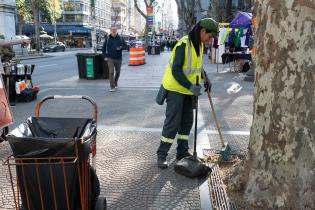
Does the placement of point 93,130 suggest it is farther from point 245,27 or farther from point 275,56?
point 245,27

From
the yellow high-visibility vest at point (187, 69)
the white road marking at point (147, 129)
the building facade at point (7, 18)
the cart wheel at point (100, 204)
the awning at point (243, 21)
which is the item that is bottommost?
the white road marking at point (147, 129)

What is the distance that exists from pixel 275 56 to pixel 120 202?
6.80 ft

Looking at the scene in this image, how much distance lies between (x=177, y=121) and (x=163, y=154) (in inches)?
19.0

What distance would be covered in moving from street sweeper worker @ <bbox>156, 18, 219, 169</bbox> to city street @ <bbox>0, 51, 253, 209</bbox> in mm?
520

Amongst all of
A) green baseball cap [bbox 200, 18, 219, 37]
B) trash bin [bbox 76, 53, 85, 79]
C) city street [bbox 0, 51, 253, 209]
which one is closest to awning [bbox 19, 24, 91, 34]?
trash bin [bbox 76, 53, 85, 79]

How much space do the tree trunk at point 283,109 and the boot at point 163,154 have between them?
4.51ft

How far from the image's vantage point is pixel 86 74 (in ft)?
49.4

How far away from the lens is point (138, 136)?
6.62 meters

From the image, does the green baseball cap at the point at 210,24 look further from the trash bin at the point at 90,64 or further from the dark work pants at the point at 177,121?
the trash bin at the point at 90,64

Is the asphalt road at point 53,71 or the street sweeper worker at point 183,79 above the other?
the street sweeper worker at point 183,79

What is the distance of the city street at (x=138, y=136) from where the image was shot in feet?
14.0

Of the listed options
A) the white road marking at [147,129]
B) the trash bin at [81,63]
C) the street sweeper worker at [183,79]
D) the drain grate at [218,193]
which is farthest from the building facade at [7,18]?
the drain grate at [218,193]

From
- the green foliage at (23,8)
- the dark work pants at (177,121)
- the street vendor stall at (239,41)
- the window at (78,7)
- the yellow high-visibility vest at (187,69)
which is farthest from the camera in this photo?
the window at (78,7)

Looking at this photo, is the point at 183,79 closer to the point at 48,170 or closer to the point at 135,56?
the point at 48,170
